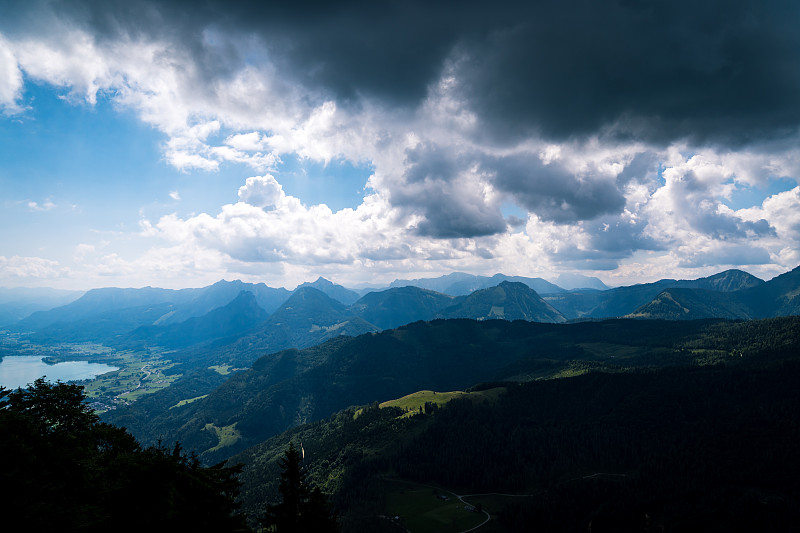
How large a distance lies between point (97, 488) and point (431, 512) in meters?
166

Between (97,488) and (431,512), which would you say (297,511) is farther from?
(431,512)

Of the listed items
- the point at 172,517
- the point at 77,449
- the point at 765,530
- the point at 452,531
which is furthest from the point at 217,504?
the point at 765,530

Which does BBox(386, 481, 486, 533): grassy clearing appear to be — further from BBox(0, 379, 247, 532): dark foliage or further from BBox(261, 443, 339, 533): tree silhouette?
BBox(0, 379, 247, 532): dark foliage

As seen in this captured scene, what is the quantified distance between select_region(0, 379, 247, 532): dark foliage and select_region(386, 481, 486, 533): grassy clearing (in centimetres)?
14285

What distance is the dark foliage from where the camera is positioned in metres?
30.9

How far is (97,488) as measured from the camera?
128 ft

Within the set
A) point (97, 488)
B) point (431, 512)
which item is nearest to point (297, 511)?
point (97, 488)

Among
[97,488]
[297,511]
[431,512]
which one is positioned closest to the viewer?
[97,488]

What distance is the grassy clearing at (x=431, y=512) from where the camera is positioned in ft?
523

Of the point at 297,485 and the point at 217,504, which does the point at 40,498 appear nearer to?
the point at 217,504

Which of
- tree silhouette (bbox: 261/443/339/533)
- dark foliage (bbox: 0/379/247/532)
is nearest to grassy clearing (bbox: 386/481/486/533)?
tree silhouette (bbox: 261/443/339/533)

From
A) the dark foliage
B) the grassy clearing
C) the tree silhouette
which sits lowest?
the grassy clearing

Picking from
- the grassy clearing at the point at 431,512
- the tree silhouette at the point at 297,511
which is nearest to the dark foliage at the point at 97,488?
the tree silhouette at the point at 297,511

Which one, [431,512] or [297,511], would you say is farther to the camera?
[431,512]
